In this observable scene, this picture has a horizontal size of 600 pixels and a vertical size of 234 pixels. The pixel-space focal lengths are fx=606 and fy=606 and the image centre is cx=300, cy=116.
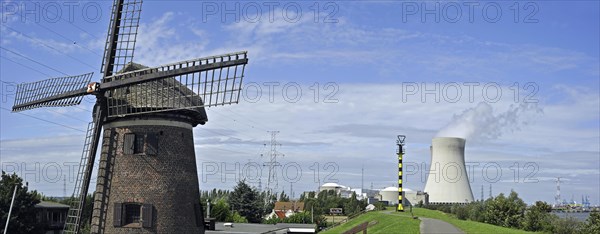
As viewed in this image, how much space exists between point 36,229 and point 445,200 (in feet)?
188

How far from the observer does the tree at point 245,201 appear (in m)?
76.4

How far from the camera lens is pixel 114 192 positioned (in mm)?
26156

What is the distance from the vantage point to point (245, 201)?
76.8m

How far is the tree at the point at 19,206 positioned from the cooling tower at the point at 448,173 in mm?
51320

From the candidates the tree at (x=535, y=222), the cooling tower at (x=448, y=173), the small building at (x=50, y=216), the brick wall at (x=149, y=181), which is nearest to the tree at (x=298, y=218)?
the cooling tower at (x=448, y=173)

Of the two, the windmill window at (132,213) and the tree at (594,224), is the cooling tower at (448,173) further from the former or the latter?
the windmill window at (132,213)

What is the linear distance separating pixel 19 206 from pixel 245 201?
116 feet

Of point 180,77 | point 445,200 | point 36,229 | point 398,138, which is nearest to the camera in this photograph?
point 180,77

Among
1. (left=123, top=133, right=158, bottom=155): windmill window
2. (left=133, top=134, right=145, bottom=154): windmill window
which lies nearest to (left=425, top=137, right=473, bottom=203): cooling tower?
(left=123, top=133, right=158, bottom=155): windmill window

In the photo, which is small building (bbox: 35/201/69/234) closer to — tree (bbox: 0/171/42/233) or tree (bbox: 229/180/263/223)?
tree (bbox: 0/171/42/233)

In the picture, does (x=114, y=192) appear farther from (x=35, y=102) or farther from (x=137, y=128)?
(x=35, y=102)

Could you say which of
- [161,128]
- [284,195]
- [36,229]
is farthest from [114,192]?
[284,195]

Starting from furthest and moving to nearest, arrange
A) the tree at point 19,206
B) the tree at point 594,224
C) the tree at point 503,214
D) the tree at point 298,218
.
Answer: the tree at point 298,218 < the tree at point 503,214 < the tree at point 594,224 < the tree at point 19,206

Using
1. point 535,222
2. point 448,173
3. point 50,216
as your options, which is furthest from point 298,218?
point 50,216
